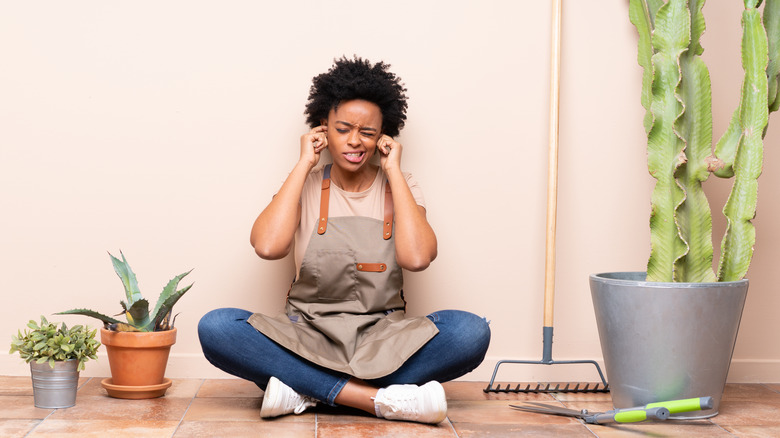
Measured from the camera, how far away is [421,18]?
2.20 m

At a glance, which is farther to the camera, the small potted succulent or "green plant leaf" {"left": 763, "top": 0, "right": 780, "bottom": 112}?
"green plant leaf" {"left": 763, "top": 0, "right": 780, "bottom": 112}

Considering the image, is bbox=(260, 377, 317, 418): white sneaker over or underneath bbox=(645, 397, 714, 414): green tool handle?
underneath

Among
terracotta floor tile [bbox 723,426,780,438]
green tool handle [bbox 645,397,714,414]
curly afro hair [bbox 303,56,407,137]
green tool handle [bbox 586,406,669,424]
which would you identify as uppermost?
curly afro hair [bbox 303,56,407,137]

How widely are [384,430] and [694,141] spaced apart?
1087 mm

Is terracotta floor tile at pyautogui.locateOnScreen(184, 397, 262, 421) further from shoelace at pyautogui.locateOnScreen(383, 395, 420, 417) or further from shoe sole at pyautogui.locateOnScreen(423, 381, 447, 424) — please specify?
shoe sole at pyautogui.locateOnScreen(423, 381, 447, 424)

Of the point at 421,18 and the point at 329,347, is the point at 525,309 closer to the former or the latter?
the point at 329,347

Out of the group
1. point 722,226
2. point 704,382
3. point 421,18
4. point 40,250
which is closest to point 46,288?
point 40,250

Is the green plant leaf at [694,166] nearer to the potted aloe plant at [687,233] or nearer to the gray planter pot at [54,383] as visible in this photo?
the potted aloe plant at [687,233]

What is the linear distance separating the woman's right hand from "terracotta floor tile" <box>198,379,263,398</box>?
635 mm

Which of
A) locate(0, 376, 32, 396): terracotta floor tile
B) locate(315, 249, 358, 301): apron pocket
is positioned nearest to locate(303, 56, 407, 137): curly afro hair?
locate(315, 249, 358, 301): apron pocket

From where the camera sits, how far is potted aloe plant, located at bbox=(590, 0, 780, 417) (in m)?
1.79

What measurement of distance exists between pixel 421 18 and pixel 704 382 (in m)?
1.24

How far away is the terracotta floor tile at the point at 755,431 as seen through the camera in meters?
1.70

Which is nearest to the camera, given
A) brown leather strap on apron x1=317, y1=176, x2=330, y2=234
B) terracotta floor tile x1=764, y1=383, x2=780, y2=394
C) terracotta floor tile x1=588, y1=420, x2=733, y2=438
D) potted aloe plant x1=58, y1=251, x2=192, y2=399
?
terracotta floor tile x1=588, y1=420, x2=733, y2=438
